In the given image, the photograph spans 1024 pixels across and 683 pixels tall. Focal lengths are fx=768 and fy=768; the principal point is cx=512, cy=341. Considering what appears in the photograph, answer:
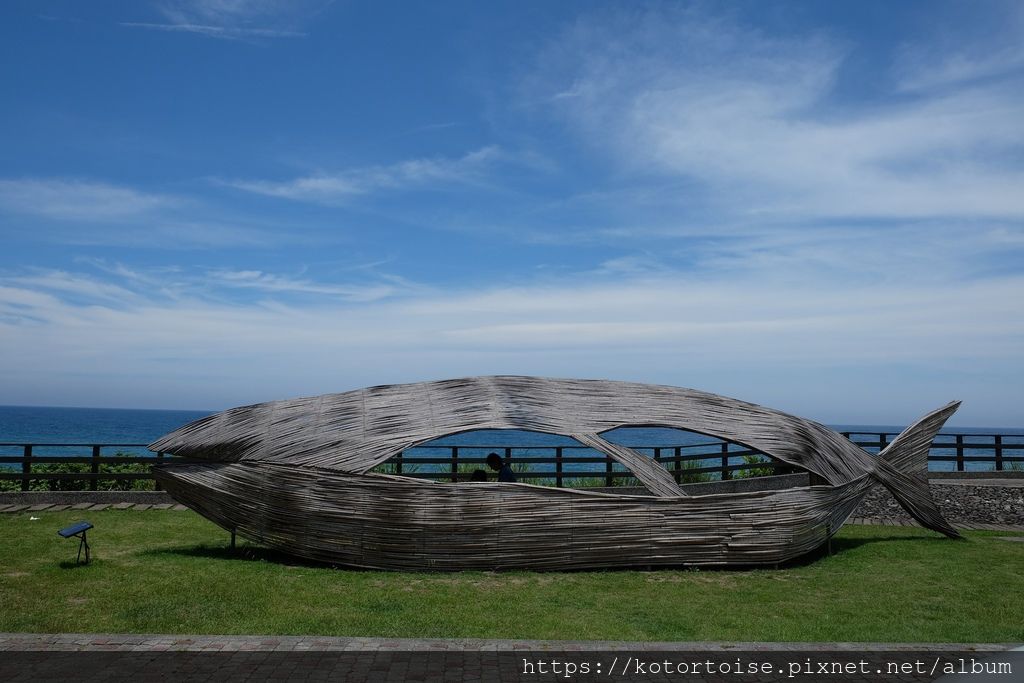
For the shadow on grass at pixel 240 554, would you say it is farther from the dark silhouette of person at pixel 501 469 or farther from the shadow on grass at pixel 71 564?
the dark silhouette of person at pixel 501 469

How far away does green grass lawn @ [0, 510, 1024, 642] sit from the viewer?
6.85 metres

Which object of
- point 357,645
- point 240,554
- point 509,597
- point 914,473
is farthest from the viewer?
point 914,473

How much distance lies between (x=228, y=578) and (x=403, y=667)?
3930 millimetres

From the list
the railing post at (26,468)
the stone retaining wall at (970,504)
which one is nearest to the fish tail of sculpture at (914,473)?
the stone retaining wall at (970,504)

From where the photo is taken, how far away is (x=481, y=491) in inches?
366

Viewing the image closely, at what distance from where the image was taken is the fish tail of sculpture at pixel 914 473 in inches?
460

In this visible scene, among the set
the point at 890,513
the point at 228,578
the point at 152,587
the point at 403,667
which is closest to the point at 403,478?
the point at 228,578

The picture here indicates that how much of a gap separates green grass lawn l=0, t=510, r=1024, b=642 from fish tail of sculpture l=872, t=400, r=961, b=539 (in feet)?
2.73

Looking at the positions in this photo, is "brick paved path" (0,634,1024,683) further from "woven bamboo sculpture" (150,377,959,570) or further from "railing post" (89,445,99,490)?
"railing post" (89,445,99,490)

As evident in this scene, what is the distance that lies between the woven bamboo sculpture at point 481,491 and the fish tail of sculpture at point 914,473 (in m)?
1.10

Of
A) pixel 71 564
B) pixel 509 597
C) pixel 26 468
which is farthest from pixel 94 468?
pixel 509 597

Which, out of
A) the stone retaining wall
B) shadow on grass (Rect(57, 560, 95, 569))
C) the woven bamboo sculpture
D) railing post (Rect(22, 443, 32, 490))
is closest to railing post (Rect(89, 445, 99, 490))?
railing post (Rect(22, 443, 32, 490))

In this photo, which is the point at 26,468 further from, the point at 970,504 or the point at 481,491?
the point at 970,504

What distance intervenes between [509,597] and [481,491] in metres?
1.53
